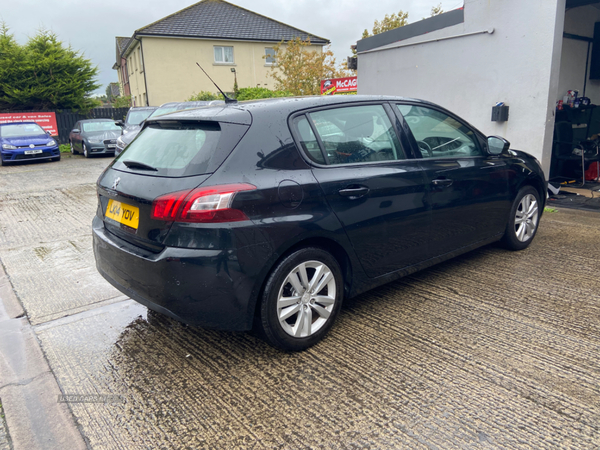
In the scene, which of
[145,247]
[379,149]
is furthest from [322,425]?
[379,149]

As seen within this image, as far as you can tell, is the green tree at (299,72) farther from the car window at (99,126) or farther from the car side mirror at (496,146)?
the car side mirror at (496,146)

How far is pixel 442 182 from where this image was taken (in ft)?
12.3

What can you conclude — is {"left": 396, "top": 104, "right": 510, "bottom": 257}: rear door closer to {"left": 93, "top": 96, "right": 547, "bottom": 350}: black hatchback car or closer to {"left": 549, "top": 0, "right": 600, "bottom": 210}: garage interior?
{"left": 93, "top": 96, "right": 547, "bottom": 350}: black hatchback car

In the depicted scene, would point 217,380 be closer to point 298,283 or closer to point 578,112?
point 298,283

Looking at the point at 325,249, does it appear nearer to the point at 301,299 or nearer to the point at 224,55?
the point at 301,299

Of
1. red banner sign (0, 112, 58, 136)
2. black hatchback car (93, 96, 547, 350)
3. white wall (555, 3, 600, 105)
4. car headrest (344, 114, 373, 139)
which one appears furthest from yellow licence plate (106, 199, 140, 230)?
red banner sign (0, 112, 58, 136)

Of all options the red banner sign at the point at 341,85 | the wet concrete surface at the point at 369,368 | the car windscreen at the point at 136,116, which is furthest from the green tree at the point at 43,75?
the wet concrete surface at the point at 369,368

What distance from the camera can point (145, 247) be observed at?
2.83 meters

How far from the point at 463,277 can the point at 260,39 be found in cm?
3076

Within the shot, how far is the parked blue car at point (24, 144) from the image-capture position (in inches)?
568

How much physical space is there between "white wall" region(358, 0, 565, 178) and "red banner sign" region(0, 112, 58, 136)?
1762cm

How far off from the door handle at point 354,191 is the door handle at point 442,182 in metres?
0.78

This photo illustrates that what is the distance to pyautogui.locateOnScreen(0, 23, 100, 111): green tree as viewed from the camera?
2123 centimetres

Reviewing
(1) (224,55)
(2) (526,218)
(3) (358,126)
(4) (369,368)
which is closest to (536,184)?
(2) (526,218)
